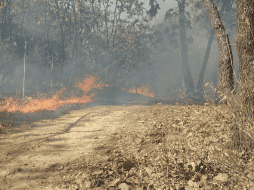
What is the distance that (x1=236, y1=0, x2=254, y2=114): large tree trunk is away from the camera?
3523 mm

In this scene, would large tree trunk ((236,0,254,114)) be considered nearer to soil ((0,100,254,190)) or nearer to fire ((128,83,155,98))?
soil ((0,100,254,190))

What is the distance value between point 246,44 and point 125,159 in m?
3.45

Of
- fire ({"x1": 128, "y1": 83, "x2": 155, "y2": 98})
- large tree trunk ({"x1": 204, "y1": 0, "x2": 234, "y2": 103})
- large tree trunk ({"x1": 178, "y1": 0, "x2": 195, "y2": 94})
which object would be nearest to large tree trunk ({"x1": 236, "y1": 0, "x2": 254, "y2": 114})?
large tree trunk ({"x1": 204, "y1": 0, "x2": 234, "y2": 103})

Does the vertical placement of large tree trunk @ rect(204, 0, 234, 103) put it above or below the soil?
above

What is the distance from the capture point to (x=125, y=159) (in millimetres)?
4074

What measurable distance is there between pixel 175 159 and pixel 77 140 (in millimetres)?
3274

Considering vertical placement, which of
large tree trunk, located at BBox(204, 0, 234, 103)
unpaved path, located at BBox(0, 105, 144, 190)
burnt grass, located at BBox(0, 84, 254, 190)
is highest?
large tree trunk, located at BBox(204, 0, 234, 103)

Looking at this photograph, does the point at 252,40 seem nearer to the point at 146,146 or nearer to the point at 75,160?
the point at 146,146

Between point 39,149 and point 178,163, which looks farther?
point 39,149

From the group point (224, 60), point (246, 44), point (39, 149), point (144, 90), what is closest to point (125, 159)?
point (39, 149)

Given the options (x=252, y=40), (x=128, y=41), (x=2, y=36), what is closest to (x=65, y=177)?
(x=252, y=40)

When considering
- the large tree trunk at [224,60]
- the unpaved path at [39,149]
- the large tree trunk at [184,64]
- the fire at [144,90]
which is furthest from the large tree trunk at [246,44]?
the fire at [144,90]

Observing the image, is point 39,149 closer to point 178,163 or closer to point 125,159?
point 125,159

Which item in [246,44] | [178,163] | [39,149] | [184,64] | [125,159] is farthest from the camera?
[184,64]
